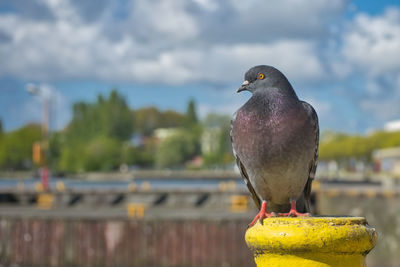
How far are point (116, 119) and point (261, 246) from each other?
135 meters

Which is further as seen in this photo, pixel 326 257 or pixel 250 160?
pixel 250 160

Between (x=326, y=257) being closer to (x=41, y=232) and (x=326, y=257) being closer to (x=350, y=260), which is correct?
(x=350, y=260)

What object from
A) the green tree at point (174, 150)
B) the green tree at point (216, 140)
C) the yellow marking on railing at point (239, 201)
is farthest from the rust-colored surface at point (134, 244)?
the green tree at point (174, 150)

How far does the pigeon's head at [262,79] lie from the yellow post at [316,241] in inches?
45.3

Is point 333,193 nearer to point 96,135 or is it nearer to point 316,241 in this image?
point 316,241

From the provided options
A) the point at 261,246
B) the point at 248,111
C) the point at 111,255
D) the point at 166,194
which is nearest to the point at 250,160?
the point at 248,111

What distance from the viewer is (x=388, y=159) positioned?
90.1m

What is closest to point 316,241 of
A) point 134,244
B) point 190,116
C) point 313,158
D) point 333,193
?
point 313,158

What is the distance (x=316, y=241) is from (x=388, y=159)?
91723mm

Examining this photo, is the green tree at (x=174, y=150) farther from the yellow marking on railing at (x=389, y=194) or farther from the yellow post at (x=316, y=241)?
the yellow post at (x=316, y=241)

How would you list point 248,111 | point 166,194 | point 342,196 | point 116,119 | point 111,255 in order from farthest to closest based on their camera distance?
point 116,119 < point 166,194 < point 342,196 < point 111,255 < point 248,111

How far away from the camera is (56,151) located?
12838 centimetres

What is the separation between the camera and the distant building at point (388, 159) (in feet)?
279

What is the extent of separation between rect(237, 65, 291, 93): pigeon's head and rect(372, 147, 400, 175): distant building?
3237 inches
